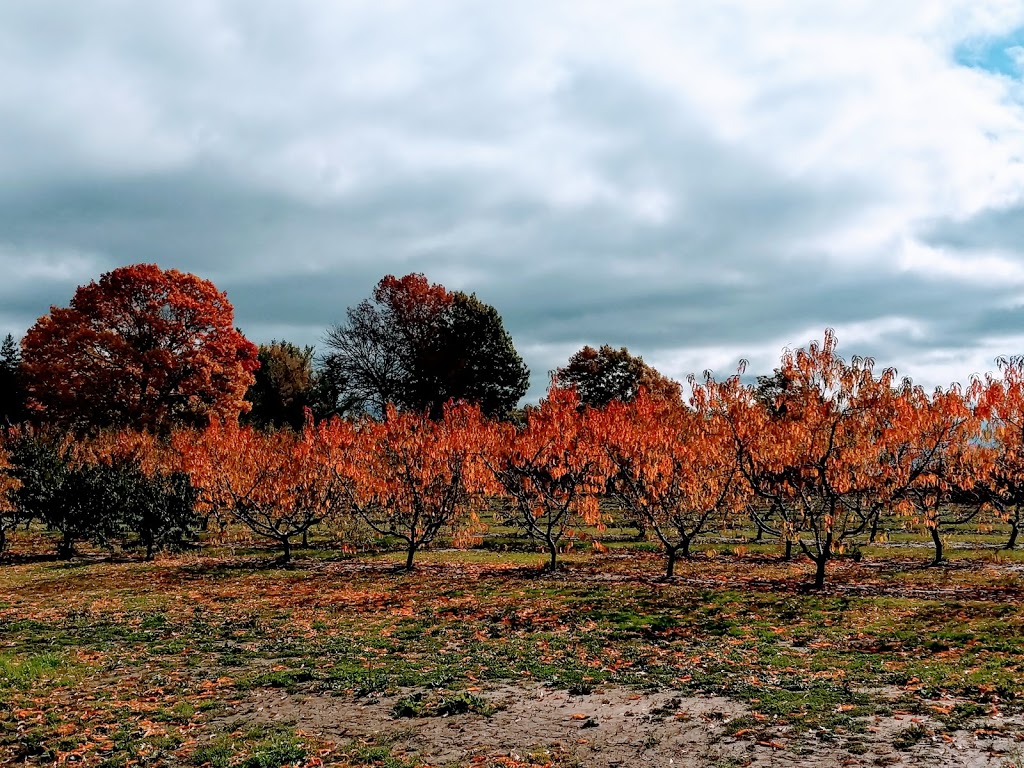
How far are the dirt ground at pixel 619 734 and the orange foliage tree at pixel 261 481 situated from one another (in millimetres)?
19723

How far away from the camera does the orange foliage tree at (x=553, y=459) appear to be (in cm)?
2527

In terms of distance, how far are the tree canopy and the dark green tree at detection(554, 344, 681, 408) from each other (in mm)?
4898

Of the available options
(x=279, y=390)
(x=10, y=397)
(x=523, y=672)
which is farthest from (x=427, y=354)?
(x=523, y=672)

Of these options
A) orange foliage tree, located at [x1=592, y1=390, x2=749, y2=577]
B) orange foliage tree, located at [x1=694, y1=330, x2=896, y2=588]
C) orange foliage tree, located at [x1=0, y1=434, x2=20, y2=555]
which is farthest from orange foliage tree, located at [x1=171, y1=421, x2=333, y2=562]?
orange foliage tree, located at [x1=694, y1=330, x2=896, y2=588]

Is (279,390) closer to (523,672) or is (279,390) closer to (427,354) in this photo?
(427,354)

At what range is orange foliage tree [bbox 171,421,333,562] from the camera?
29.7 meters

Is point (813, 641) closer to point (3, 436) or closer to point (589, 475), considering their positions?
point (589, 475)

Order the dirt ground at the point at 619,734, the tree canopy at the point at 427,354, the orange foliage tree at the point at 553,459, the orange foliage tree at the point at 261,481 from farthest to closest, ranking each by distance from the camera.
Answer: the tree canopy at the point at 427,354 → the orange foliage tree at the point at 261,481 → the orange foliage tree at the point at 553,459 → the dirt ground at the point at 619,734

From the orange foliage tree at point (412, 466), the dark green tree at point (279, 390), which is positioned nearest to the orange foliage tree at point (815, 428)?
the orange foliage tree at point (412, 466)

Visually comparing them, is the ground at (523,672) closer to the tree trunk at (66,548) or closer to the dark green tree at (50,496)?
the tree trunk at (66,548)

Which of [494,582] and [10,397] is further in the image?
[10,397]

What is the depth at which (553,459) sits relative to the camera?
26.9 metres

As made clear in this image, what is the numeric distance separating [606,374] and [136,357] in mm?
37174

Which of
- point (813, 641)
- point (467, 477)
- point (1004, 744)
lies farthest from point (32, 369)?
point (1004, 744)
